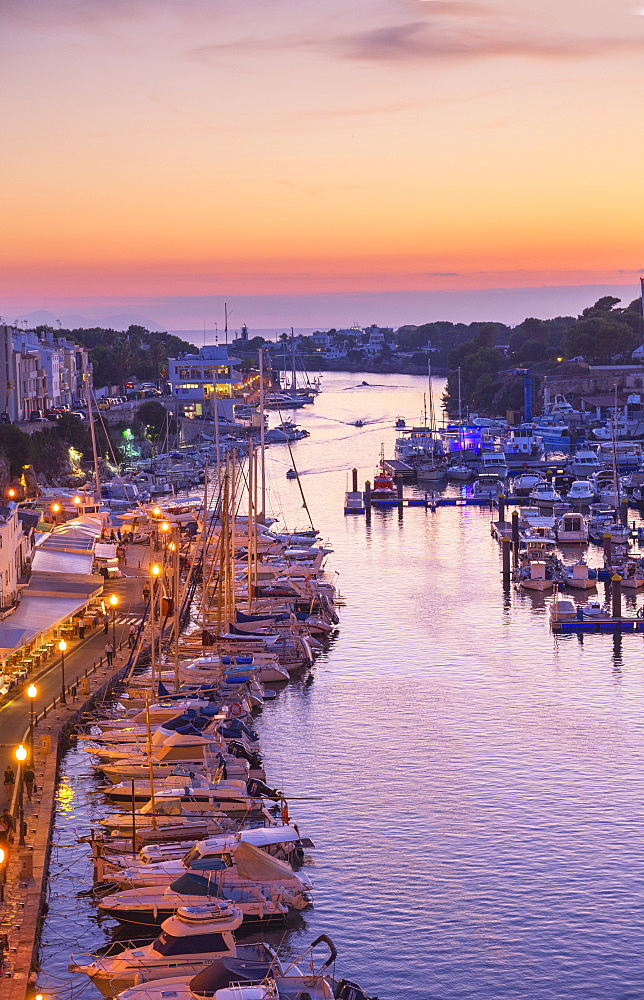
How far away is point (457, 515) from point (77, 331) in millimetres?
104352

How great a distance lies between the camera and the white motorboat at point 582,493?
74.6 meters

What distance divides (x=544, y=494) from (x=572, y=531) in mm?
11898

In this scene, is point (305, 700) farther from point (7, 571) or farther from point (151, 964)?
point (151, 964)

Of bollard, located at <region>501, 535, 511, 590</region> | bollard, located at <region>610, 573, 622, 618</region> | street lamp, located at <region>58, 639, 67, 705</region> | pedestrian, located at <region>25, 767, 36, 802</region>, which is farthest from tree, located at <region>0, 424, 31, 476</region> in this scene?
pedestrian, located at <region>25, 767, 36, 802</region>

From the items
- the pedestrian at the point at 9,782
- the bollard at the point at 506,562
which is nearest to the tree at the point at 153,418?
the bollard at the point at 506,562

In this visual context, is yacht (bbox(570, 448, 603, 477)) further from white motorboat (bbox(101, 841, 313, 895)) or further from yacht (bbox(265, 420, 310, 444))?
white motorboat (bbox(101, 841, 313, 895))

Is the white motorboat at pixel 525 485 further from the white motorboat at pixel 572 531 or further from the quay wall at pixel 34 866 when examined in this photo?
the quay wall at pixel 34 866

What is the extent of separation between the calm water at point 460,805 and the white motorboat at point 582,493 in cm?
2667

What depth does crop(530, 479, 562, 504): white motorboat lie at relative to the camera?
71.6 meters

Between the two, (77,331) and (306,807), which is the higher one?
(77,331)

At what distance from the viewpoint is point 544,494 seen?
237 ft

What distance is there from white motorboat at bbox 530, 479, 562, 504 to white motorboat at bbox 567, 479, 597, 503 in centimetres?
151

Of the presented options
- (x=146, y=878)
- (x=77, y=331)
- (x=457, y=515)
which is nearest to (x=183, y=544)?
(x=457, y=515)

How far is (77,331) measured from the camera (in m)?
169
